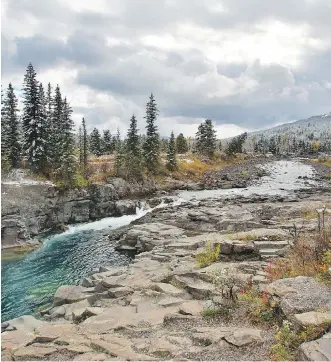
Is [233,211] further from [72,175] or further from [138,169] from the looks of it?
[138,169]

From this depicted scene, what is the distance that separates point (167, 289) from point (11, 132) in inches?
1632

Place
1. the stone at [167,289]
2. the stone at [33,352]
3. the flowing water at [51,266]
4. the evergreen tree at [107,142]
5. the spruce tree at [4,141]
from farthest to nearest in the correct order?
the evergreen tree at [107,142] < the spruce tree at [4,141] < the flowing water at [51,266] < the stone at [167,289] < the stone at [33,352]

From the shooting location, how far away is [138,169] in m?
60.0

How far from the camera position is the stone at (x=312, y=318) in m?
8.45

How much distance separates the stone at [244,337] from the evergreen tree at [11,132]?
43.2 meters

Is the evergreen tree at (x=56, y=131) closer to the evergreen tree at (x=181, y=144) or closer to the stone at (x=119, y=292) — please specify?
the stone at (x=119, y=292)

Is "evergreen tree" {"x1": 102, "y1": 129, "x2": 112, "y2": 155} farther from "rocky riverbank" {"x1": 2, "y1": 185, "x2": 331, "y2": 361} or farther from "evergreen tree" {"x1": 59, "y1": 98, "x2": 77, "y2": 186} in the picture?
"rocky riverbank" {"x1": 2, "y1": 185, "x2": 331, "y2": 361}

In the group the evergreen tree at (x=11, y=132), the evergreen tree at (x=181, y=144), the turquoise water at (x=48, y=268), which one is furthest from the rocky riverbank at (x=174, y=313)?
the evergreen tree at (x=181, y=144)

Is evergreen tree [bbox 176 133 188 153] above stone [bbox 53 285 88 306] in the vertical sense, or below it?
above

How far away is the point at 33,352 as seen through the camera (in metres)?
10.0

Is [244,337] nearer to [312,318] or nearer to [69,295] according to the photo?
[312,318]

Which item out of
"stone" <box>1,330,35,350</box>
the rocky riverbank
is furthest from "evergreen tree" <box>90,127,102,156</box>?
"stone" <box>1,330,35,350</box>

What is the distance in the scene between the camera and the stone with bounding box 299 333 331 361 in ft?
23.7

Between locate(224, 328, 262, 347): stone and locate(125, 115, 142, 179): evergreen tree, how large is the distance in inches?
1962
